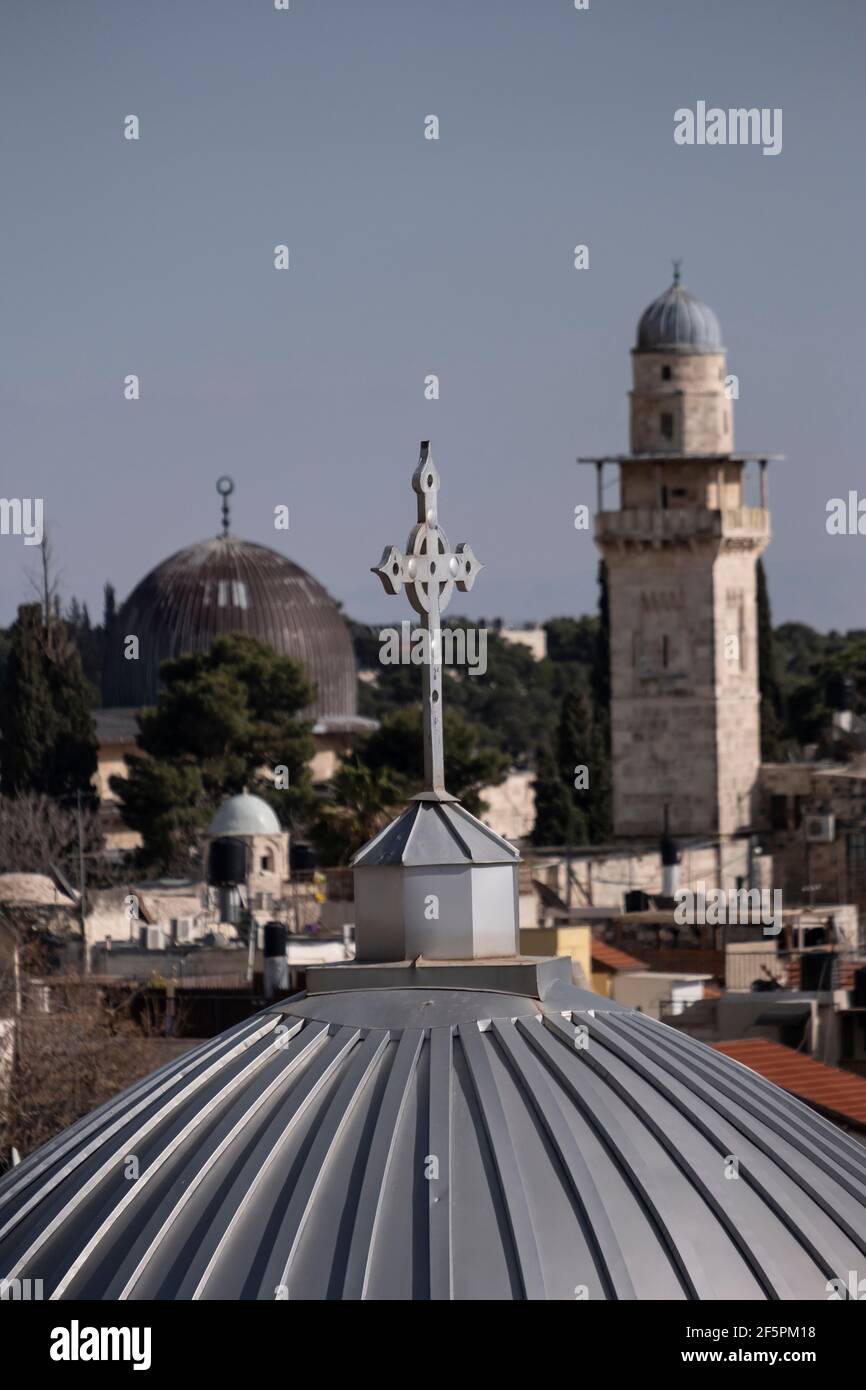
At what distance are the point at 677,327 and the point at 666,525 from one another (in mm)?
3352

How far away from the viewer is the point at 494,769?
48.3 meters

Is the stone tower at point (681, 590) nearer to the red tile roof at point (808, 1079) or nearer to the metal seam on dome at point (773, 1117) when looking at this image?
the red tile roof at point (808, 1079)

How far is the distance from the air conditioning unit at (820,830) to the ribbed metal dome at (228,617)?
60.6ft

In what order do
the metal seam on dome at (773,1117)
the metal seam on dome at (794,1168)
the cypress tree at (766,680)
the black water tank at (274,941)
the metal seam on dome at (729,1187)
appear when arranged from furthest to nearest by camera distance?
the cypress tree at (766,680)
the black water tank at (274,941)
the metal seam on dome at (773,1117)
the metal seam on dome at (794,1168)
the metal seam on dome at (729,1187)

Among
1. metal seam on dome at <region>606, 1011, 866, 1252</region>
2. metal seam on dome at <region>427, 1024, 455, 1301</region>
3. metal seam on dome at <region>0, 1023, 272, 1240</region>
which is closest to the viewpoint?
metal seam on dome at <region>427, 1024, 455, 1301</region>

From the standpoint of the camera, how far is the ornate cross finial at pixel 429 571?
26.5ft

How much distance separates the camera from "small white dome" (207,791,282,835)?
4397 cm

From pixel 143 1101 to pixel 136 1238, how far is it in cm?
74

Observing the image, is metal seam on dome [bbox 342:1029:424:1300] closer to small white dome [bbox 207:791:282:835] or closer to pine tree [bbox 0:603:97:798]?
small white dome [bbox 207:791:282:835]

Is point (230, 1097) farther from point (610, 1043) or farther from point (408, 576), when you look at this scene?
point (408, 576)

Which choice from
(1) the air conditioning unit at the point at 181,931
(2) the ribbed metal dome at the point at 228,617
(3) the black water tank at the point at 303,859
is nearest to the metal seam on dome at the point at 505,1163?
(1) the air conditioning unit at the point at 181,931

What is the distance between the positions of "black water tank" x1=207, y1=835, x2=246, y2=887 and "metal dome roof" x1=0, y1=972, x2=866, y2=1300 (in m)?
28.4

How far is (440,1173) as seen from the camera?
695 cm

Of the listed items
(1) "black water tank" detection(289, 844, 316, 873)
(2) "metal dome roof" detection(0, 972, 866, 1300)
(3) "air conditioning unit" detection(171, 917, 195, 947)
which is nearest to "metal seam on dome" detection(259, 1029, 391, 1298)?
(2) "metal dome roof" detection(0, 972, 866, 1300)
